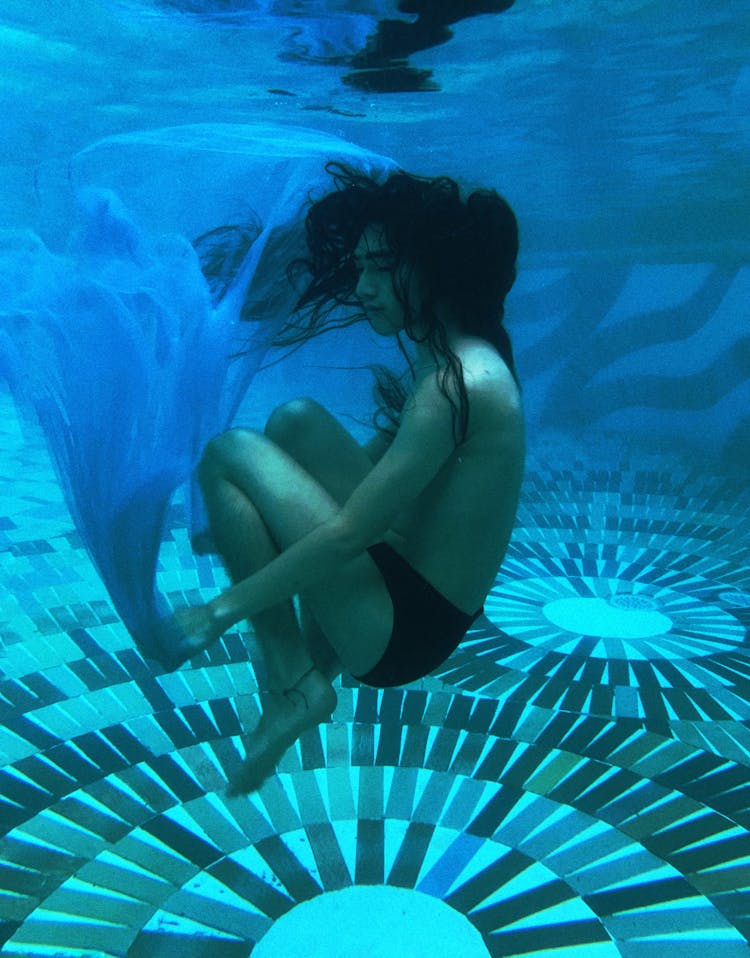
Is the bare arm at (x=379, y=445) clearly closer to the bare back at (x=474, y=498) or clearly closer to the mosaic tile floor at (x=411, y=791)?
the bare back at (x=474, y=498)

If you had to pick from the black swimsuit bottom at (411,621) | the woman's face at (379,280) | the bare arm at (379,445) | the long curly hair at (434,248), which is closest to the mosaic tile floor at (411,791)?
the black swimsuit bottom at (411,621)

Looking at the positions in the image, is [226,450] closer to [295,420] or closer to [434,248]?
[295,420]

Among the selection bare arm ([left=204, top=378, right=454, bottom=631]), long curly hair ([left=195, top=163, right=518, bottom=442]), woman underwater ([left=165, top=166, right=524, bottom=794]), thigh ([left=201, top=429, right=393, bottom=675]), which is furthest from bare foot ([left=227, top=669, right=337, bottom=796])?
long curly hair ([left=195, top=163, right=518, bottom=442])

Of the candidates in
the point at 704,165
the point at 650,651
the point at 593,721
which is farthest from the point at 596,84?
the point at 593,721

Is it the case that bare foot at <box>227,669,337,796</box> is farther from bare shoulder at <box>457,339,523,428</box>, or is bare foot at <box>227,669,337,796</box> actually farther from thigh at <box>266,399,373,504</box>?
bare shoulder at <box>457,339,523,428</box>

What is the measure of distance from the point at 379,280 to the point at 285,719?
1.23 meters

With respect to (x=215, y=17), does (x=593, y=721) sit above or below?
below

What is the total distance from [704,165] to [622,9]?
6.31 metres

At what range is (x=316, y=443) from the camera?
2451 mm

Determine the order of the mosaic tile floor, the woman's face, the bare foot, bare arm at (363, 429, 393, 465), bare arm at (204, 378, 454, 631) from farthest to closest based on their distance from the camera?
1. bare arm at (363, 429, 393, 465)
2. the mosaic tile floor
3. the bare foot
4. the woman's face
5. bare arm at (204, 378, 454, 631)

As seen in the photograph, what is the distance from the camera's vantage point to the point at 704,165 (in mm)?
12641

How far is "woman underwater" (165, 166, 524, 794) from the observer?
203 cm

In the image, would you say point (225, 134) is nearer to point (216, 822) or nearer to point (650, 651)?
point (216, 822)

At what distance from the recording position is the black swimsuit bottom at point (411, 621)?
2201 millimetres
